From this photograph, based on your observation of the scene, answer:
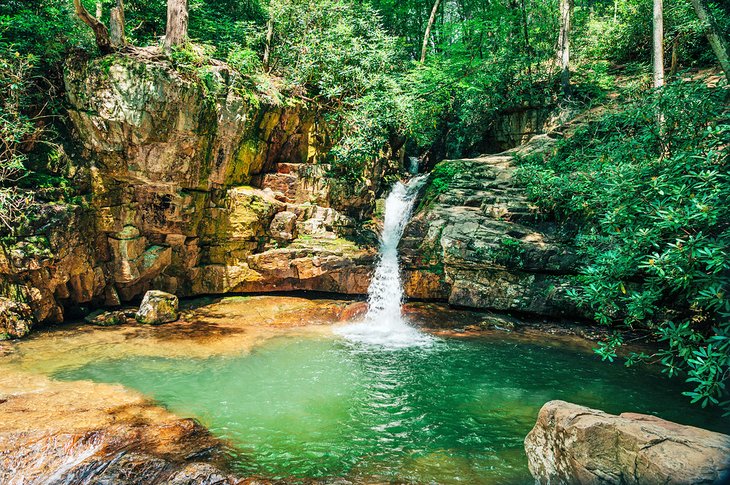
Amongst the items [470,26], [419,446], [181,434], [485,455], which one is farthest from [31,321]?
[470,26]

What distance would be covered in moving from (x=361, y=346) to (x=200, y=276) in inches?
234

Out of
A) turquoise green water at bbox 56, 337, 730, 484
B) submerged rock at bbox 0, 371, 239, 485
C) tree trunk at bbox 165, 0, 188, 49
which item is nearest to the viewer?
submerged rock at bbox 0, 371, 239, 485

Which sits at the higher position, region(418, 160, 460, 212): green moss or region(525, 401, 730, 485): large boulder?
region(418, 160, 460, 212): green moss

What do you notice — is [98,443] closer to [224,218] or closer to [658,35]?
[224,218]

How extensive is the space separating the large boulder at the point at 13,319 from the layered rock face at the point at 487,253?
981 cm

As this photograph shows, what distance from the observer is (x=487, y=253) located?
36.3ft

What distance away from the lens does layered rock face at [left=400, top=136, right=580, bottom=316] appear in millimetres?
10734

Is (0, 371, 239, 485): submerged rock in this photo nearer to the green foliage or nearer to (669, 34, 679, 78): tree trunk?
the green foliage

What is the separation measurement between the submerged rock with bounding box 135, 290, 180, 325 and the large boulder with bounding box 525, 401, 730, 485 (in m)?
9.54

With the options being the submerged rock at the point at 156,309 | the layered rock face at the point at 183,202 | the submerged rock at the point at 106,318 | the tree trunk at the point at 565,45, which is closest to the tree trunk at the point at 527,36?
the tree trunk at the point at 565,45

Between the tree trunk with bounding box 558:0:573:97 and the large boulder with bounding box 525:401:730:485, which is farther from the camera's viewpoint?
the tree trunk with bounding box 558:0:573:97

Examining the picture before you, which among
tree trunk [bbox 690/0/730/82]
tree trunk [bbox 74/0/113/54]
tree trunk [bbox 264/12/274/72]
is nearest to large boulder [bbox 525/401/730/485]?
tree trunk [bbox 690/0/730/82]

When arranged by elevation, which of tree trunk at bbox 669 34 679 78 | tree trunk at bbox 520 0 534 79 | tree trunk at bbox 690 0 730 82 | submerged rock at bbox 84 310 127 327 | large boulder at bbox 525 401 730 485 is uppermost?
tree trunk at bbox 520 0 534 79

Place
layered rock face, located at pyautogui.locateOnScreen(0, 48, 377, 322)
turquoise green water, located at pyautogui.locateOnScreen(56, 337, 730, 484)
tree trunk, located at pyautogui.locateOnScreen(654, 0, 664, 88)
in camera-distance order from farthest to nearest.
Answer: tree trunk, located at pyautogui.locateOnScreen(654, 0, 664, 88), layered rock face, located at pyautogui.locateOnScreen(0, 48, 377, 322), turquoise green water, located at pyautogui.locateOnScreen(56, 337, 730, 484)
